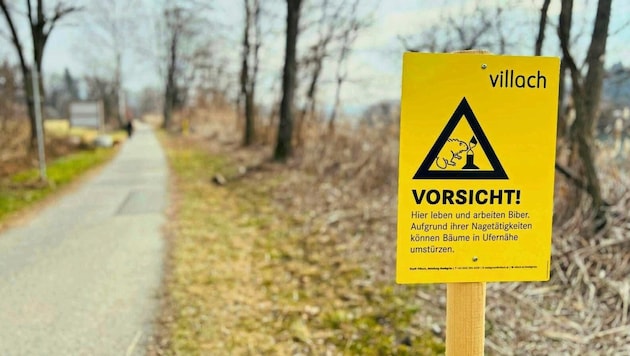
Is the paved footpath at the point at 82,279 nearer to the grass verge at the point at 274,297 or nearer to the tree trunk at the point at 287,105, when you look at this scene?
the grass verge at the point at 274,297

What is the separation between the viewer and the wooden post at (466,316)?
5.32ft

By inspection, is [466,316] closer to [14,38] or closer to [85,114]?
[14,38]

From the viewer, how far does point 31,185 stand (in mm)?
9742

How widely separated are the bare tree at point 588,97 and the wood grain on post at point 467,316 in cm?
284

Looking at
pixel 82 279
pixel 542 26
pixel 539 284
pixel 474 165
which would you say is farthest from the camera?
pixel 82 279

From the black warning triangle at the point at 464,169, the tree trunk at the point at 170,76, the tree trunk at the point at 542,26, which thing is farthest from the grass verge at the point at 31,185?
the tree trunk at the point at 170,76

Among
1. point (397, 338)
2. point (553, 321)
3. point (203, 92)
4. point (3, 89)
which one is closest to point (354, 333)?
point (397, 338)

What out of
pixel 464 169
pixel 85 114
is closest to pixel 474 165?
pixel 464 169

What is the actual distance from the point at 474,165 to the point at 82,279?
4153 millimetres

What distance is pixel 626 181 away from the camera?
4.23 metres

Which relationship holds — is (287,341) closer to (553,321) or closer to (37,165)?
(553,321)

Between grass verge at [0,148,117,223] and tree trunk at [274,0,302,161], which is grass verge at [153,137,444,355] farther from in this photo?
tree trunk at [274,0,302,161]

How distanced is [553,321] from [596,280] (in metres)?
0.51

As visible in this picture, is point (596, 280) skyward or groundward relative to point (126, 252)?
skyward
